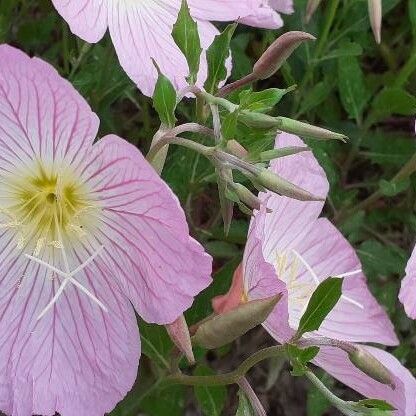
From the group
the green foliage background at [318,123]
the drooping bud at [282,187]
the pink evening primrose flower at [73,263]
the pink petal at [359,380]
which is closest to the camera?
the drooping bud at [282,187]

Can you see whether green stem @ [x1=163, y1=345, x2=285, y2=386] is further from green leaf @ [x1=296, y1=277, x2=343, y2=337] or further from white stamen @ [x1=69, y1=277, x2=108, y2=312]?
white stamen @ [x1=69, y1=277, x2=108, y2=312]

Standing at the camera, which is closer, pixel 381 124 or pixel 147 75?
pixel 147 75

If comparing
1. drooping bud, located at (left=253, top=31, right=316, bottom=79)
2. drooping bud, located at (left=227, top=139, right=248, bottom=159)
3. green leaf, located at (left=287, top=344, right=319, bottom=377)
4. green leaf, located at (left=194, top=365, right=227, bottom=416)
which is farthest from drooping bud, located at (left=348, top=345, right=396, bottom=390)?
green leaf, located at (left=194, top=365, right=227, bottom=416)

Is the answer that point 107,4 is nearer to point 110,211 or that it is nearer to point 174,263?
point 110,211

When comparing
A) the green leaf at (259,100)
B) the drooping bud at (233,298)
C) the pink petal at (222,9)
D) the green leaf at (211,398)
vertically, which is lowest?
the green leaf at (211,398)

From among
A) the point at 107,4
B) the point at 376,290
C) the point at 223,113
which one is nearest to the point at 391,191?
the point at 376,290

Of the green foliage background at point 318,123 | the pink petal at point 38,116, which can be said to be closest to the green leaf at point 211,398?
the green foliage background at point 318,123

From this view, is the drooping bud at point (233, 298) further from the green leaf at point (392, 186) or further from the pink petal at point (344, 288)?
the green leaf at point (392, 186)
